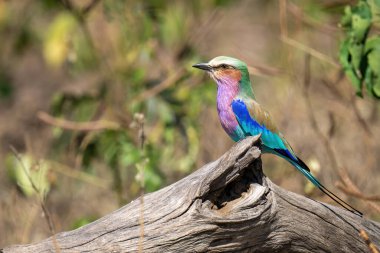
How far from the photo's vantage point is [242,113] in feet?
15.3

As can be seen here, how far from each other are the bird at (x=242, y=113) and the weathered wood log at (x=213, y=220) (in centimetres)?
63

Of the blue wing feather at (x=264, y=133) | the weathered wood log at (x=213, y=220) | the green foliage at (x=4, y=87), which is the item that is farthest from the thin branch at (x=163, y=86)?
the green foliage at (x=4, y=87)

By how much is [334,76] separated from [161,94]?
1.63 metres

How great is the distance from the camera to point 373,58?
4539 mm

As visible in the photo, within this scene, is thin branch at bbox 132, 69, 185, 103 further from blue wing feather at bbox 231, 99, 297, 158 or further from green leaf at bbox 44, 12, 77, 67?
blue wing feather at bbox 231, 99, 297, 158

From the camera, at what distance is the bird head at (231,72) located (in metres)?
4.79

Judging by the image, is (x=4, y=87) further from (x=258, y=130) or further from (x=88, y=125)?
(x=258, y=130)

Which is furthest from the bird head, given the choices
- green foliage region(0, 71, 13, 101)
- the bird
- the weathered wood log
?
green foliage region(0, 71, 13, 101)

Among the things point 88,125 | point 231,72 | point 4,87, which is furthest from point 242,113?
point 4,87

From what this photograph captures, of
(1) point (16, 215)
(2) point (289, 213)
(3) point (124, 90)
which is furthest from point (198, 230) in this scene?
(3) point (124, 90)

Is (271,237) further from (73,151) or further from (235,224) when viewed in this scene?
(73,151)

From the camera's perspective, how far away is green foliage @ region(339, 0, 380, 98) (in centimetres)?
455

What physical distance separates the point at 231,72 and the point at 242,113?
0.95 feet

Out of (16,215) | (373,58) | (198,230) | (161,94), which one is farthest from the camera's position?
(161,94)
